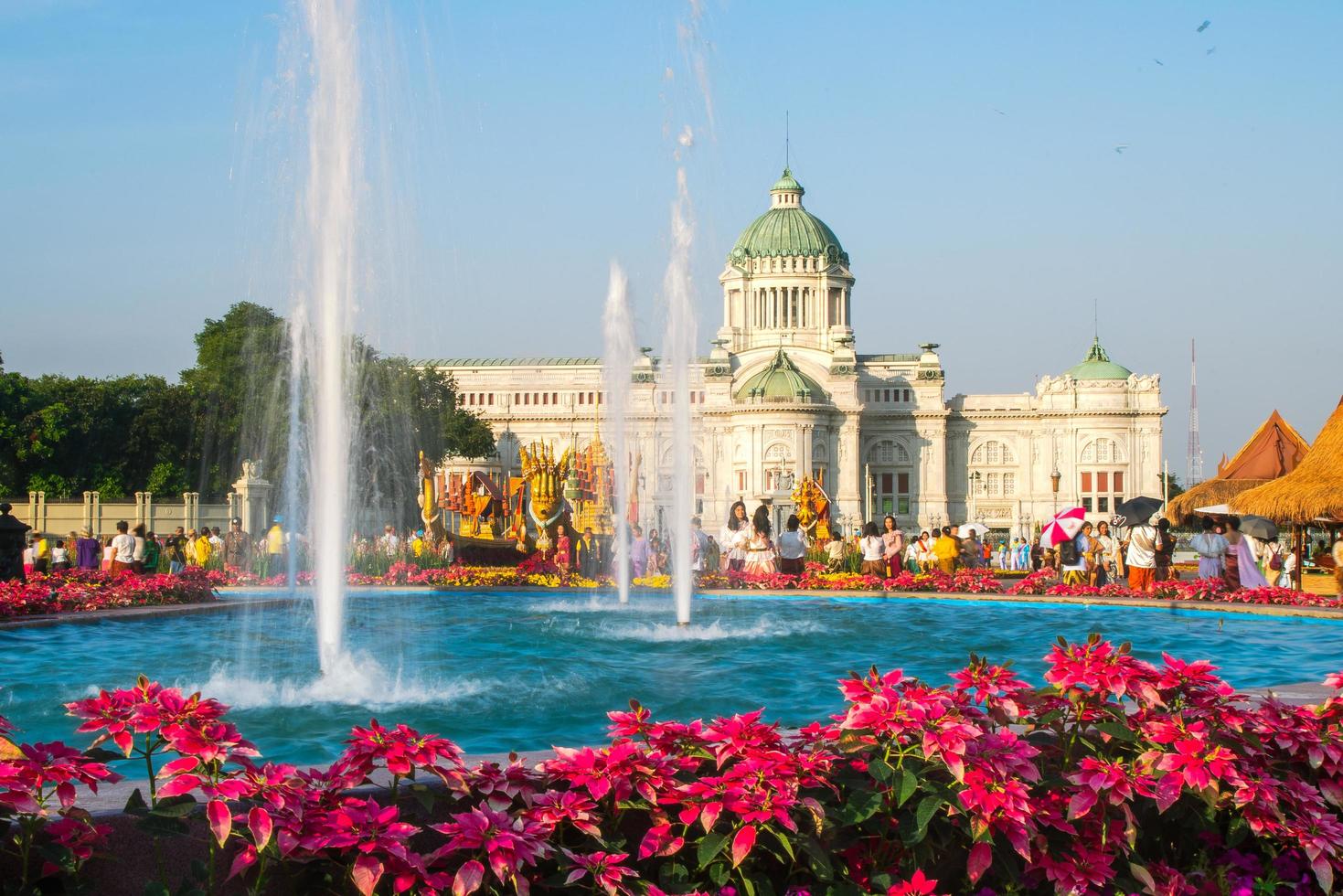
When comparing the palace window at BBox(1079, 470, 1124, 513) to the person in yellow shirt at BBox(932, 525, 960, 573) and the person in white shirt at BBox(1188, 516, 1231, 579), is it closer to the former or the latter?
the person in yellow shirt at BBox(932, 525, 960, 573)

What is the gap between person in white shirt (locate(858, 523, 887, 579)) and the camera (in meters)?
22.6

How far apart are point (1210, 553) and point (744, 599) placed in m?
6.09

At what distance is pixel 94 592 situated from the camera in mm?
15398

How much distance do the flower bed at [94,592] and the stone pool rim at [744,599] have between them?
0.54 feet

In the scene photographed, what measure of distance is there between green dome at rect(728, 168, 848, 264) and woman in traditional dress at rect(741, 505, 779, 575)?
3121 inches

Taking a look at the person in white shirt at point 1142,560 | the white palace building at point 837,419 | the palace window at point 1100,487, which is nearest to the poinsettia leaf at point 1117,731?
the person in white shirt at point 1142,560

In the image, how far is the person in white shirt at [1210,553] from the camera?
745 inches

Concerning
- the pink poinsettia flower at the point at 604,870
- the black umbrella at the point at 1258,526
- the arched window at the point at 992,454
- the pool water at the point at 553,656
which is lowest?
the pool water at the point at 553,656

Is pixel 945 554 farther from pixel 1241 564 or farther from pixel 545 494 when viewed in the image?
pixel 545 494

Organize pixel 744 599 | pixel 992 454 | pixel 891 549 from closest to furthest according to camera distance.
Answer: pixel 744 599 → pixel 891 549 → pixel 992 454

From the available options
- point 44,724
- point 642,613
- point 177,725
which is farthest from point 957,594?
point 177,725

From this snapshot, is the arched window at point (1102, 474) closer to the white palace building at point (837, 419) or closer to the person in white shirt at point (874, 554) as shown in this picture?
the white palace building at point (837, 419)

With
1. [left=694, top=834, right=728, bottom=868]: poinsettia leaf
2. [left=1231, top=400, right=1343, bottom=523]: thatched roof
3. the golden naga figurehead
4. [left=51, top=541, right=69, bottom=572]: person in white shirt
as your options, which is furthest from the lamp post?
[left=694, top=834, right=728, bottom=868]: poinsettia leaf

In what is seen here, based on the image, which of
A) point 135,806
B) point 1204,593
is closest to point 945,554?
point 1204,593
